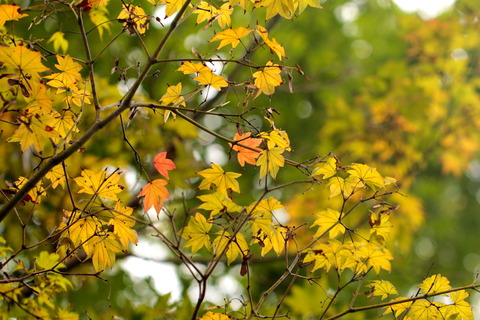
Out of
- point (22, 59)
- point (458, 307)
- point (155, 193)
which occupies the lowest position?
point (458, 307)

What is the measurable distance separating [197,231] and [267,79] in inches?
18.2

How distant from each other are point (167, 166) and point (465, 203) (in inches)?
275

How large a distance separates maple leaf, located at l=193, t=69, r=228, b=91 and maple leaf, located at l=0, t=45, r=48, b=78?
42cm

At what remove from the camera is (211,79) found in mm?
1319

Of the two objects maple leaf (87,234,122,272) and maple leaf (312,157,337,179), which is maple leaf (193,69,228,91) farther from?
maple leaf (87,234,122,272)

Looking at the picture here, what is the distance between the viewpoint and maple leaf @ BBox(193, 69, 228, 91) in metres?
1.30

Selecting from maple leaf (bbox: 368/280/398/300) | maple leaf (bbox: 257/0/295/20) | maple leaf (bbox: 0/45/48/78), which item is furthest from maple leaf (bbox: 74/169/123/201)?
maple leaf (bbox: 368/280/398/300)

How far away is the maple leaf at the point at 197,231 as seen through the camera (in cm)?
130

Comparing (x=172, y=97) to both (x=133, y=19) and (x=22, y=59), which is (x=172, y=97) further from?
(x=22, y=59)

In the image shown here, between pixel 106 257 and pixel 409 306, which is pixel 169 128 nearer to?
pixel 106 257

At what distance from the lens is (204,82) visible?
1329 millimetres

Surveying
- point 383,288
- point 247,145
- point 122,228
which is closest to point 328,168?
point 247,145

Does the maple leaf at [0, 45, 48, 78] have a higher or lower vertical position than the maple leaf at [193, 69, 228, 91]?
lower

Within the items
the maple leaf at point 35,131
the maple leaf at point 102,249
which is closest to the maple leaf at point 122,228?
the maple leaf at point 102,249
